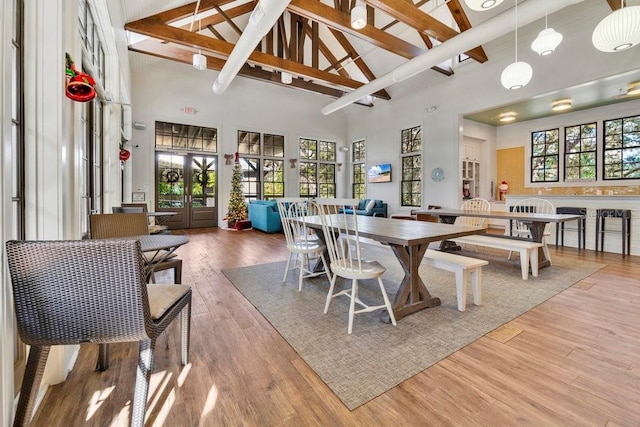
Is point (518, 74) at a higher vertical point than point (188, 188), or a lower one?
higher

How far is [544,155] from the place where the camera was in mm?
7160

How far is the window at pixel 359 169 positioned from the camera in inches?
400

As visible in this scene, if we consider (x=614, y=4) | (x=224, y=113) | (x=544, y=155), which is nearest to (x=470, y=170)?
(x=544, y=155)

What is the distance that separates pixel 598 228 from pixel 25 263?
707cm

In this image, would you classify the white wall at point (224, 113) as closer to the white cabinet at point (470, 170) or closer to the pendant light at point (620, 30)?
the white cabinet at point (470, 170)

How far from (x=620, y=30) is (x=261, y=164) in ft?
26.6

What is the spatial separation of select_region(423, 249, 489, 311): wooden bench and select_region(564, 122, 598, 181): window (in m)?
6.24

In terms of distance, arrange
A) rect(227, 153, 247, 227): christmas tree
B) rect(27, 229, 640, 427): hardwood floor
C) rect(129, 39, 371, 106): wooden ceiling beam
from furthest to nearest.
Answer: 1. rect(227, 153, 247, 227): christmas tree
2. rect(129, 39, 371, 106): wooden ceiling beam
3. rect(27, 229, 640, 427): hardwood floor

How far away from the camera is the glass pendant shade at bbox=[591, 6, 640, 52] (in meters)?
2.35

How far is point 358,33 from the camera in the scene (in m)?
5.16

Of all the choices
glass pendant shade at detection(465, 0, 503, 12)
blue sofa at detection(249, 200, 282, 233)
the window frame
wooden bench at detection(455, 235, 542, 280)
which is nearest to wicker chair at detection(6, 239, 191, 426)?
glass pendant shade at detection(465, 0, 503, 12)

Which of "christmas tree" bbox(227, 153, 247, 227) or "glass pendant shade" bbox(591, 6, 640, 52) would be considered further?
"christmas tree" bbox(227, 153, 247, 227)

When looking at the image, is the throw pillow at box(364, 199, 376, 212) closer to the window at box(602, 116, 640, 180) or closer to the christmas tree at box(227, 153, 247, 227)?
the christmas tree at box(227, 153, 247, 227)

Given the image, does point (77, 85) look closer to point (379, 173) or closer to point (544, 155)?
point (379, 173)
